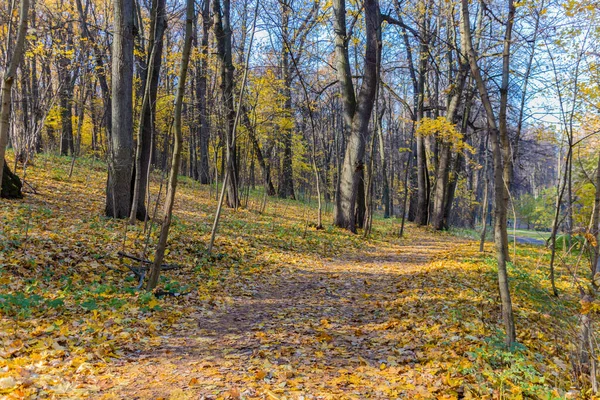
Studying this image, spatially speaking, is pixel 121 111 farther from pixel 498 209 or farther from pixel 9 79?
pixel 498 209

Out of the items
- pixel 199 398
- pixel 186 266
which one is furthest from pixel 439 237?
pixel 199 398

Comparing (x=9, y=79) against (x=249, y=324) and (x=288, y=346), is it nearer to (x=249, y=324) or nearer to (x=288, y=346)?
(x=249, y=324)

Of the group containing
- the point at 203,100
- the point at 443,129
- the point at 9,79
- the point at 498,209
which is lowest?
the point at 498,209

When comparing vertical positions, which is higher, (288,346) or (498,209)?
(498,209)

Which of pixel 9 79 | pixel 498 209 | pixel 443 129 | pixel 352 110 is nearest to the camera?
pixel 9 79

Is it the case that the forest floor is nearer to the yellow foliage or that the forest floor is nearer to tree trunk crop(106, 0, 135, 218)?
tree trunk crop(106, 0, 135, 218)

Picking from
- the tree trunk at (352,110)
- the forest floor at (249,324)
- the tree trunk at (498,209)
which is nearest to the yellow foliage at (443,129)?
the tree trunk at (352,110)

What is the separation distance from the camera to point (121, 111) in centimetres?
803

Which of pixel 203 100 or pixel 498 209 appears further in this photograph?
pixel 203 100

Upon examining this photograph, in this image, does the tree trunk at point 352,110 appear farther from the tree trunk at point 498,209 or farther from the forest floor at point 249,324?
the tree trunk at point 498,209

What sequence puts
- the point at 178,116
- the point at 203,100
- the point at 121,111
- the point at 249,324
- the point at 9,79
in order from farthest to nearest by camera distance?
the point at 203,100, the point at 121,111, the point at 178,116, the point at 249,324, the point at 9,79

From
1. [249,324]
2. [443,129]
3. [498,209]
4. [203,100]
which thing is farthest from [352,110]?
[249,324]

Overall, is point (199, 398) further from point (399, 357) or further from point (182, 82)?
point (182, 82)

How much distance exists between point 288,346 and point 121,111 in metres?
6.51
